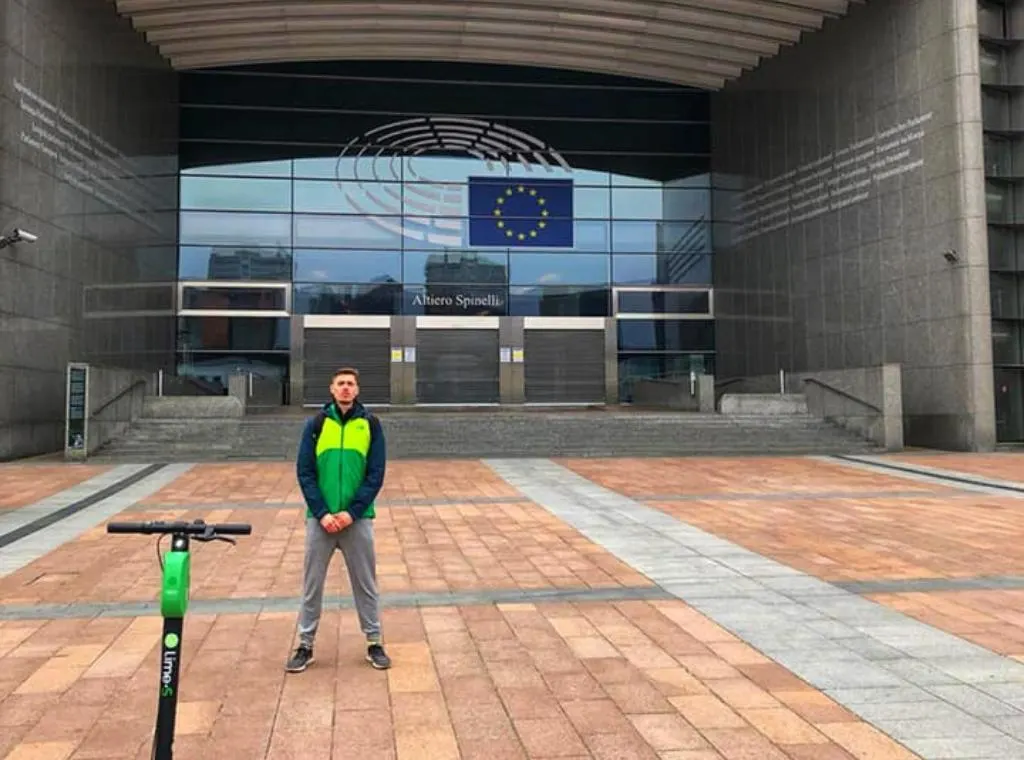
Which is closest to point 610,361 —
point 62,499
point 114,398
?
point 114,398

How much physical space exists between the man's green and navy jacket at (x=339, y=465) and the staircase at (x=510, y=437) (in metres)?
13.5

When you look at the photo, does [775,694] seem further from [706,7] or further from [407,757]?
[706,7]

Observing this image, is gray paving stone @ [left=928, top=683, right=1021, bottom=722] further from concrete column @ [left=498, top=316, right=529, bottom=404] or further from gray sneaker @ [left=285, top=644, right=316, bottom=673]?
concrete column @ [left=498, top=316, right=529, bottom=404]

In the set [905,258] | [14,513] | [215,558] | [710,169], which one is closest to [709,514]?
[215,558]

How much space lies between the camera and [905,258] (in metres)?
21.3

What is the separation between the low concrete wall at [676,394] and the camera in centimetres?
2528

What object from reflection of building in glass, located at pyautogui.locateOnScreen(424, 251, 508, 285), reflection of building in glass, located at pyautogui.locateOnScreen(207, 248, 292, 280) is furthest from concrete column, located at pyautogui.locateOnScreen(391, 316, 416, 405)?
reflection of building in glass, located at pyautogui.locateOnScreen(207, 248, 292, 280)

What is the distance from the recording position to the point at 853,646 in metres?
5.11

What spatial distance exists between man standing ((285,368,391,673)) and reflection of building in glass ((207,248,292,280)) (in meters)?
26.6

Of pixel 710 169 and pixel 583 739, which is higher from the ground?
pixel 710 169

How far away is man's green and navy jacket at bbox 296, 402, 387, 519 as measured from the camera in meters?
4.64

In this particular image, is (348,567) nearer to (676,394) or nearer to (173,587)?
(173,587)

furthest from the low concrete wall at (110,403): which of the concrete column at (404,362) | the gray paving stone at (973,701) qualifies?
the gray paving stone at (973,701)

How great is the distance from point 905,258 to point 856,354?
3.01m
